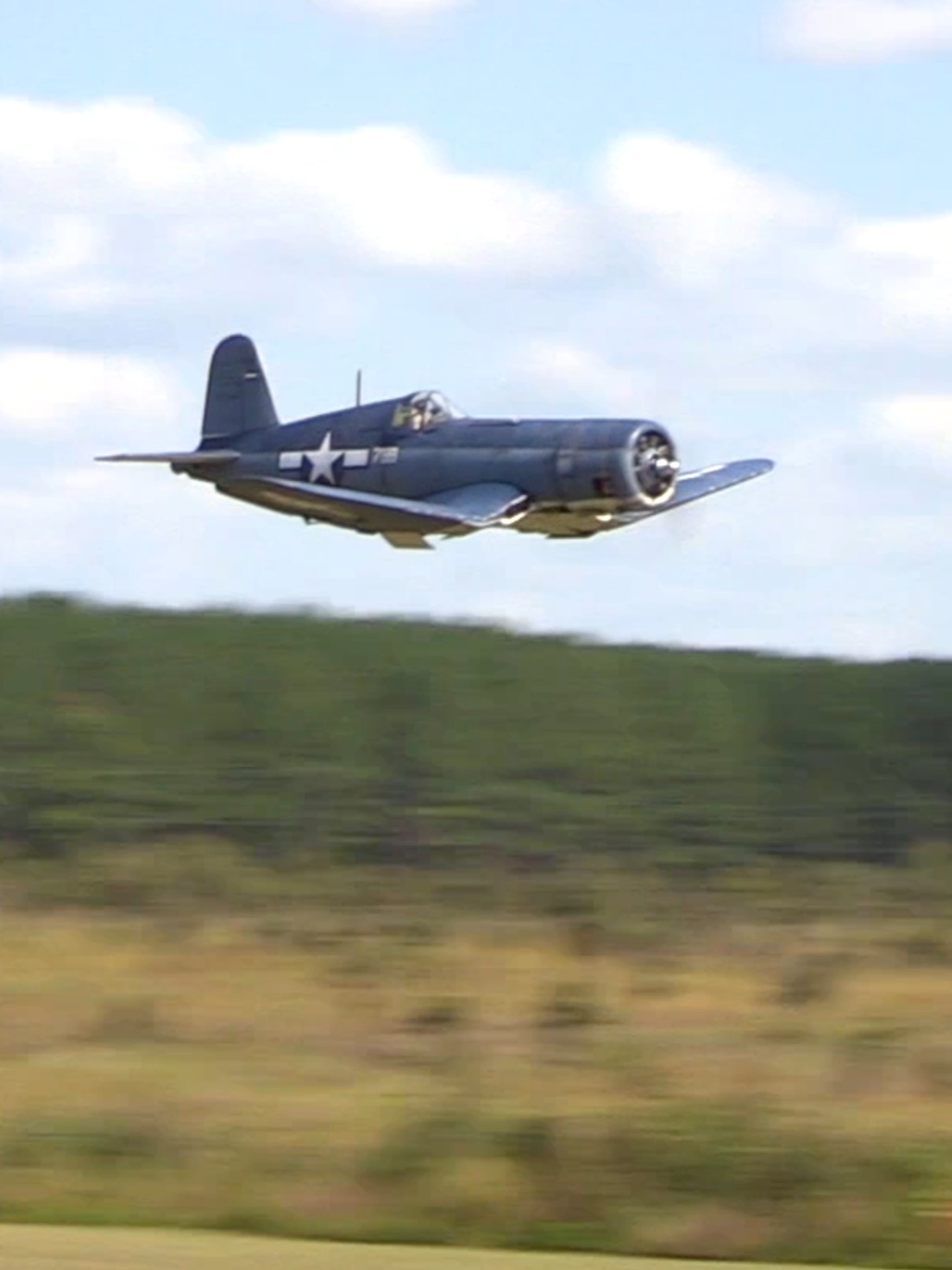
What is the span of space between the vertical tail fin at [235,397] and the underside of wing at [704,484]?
186 inches

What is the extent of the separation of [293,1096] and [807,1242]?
242 cm

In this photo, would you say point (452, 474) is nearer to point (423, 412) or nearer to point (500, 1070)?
point (423, 412)

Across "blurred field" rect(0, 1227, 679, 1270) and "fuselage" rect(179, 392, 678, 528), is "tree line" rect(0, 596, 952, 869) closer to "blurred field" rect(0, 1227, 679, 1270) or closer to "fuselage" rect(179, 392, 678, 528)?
"blurred field" rect(0, 1227, 679, 1270)

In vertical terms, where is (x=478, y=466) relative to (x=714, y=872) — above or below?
above

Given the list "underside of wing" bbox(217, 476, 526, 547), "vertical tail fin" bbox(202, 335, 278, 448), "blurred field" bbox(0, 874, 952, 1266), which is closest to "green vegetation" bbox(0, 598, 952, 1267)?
"blurred field" bbox(0, 874, 952, 1266)

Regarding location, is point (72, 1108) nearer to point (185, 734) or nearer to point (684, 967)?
point (684, 967)

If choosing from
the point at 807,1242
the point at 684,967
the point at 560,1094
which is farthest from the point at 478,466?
Answer: the point at 807,1242

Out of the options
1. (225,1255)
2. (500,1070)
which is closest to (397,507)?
(500,1070)

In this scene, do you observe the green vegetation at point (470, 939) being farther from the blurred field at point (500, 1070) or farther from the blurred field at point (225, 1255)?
the blurred field at point (225, 1255)

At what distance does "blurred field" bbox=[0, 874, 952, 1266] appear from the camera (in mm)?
7891

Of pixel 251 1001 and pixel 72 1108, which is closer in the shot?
pixel 72 1108

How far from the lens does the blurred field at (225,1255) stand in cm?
701

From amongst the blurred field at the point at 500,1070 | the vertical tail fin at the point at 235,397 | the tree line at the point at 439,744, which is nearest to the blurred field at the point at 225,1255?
the blurred field at the point at 500,1070

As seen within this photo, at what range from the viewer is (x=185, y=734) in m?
15.2
